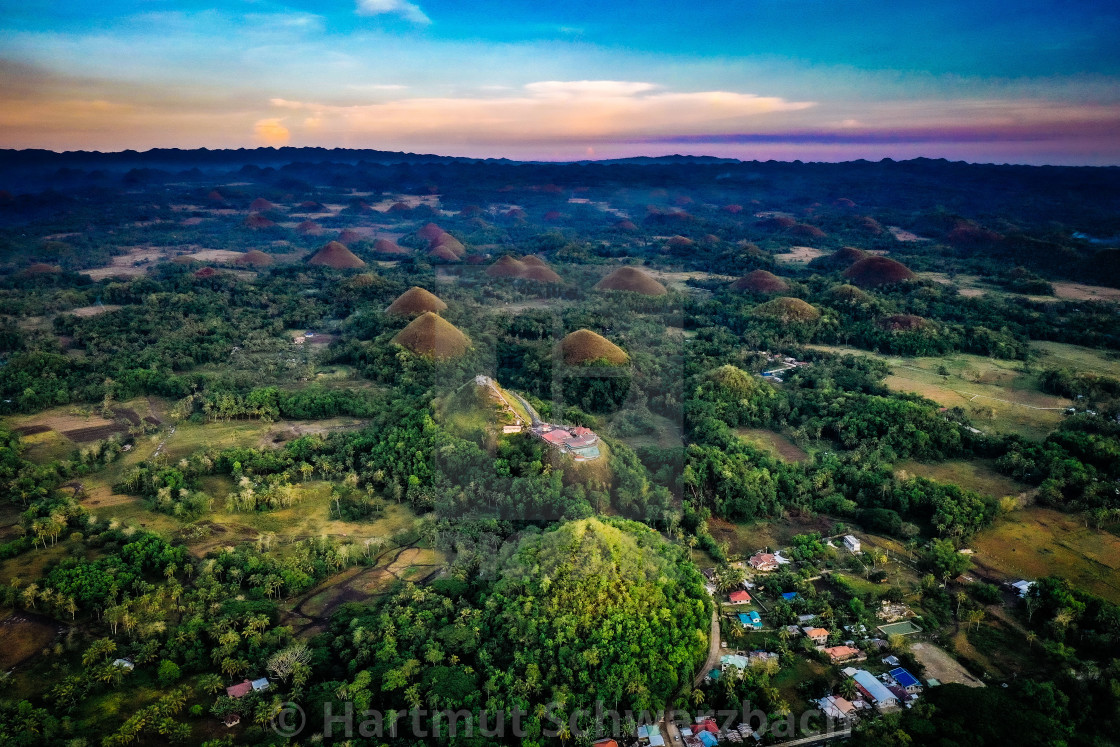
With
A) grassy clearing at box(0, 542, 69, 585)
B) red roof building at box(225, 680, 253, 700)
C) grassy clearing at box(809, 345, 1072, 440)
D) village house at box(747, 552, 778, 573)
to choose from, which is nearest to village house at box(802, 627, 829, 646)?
village house at box(747, 552, 778, 573)

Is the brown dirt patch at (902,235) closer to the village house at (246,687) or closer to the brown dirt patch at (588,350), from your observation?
the brown dirt patch at (588,350)

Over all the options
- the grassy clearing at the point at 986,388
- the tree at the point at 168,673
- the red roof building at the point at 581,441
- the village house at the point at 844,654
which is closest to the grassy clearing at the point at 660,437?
the red roof building at the point at 581,441

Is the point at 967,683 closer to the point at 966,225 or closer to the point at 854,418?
the point at 854,418

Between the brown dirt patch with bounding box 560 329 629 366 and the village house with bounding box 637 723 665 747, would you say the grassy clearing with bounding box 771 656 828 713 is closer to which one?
the village house with bounding box 637 723 665 747

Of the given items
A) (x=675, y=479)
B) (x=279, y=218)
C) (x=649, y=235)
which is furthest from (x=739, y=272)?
(x=279, y=218)

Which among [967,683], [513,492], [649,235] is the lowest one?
[967,683]

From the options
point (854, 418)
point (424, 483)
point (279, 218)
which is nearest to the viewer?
point (424, 483)
